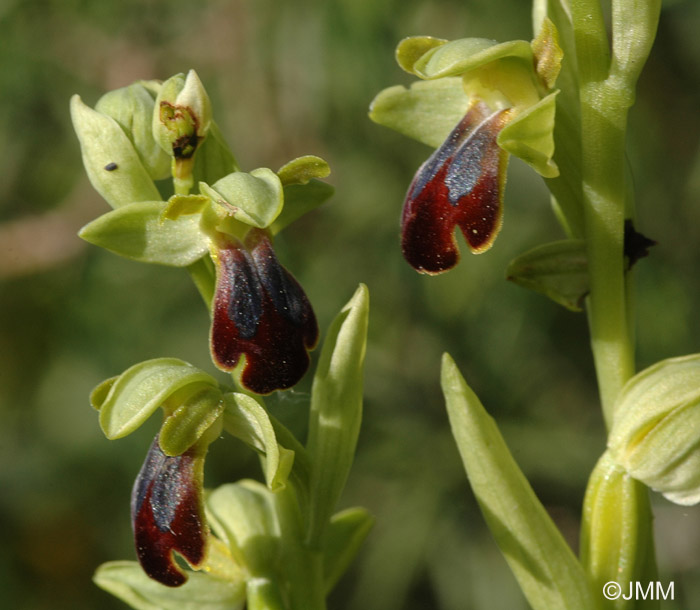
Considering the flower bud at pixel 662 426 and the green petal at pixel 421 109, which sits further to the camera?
the green petal at pixel 421 109

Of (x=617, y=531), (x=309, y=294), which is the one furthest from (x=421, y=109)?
(x=309, y=294)

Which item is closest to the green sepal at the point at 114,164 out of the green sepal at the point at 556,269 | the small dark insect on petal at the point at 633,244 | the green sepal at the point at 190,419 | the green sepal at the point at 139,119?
the green sepal at the point at 139,119

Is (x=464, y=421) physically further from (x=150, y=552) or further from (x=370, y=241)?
(x=370, y=241)

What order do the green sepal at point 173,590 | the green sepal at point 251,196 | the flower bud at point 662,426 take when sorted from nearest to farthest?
the green sepal at point 251,196 < the flower bud at point 662,426 < the green sepal at point 173,590

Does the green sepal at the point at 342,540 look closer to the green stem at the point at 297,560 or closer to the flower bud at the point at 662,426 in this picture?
the green stem at the point at 297,560

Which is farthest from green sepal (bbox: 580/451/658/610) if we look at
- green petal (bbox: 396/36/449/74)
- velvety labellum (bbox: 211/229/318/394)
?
green petal (bbox: 396/36/449/74)

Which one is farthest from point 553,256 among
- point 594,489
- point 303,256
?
point 303,256

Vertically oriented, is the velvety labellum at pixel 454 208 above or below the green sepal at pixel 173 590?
above
